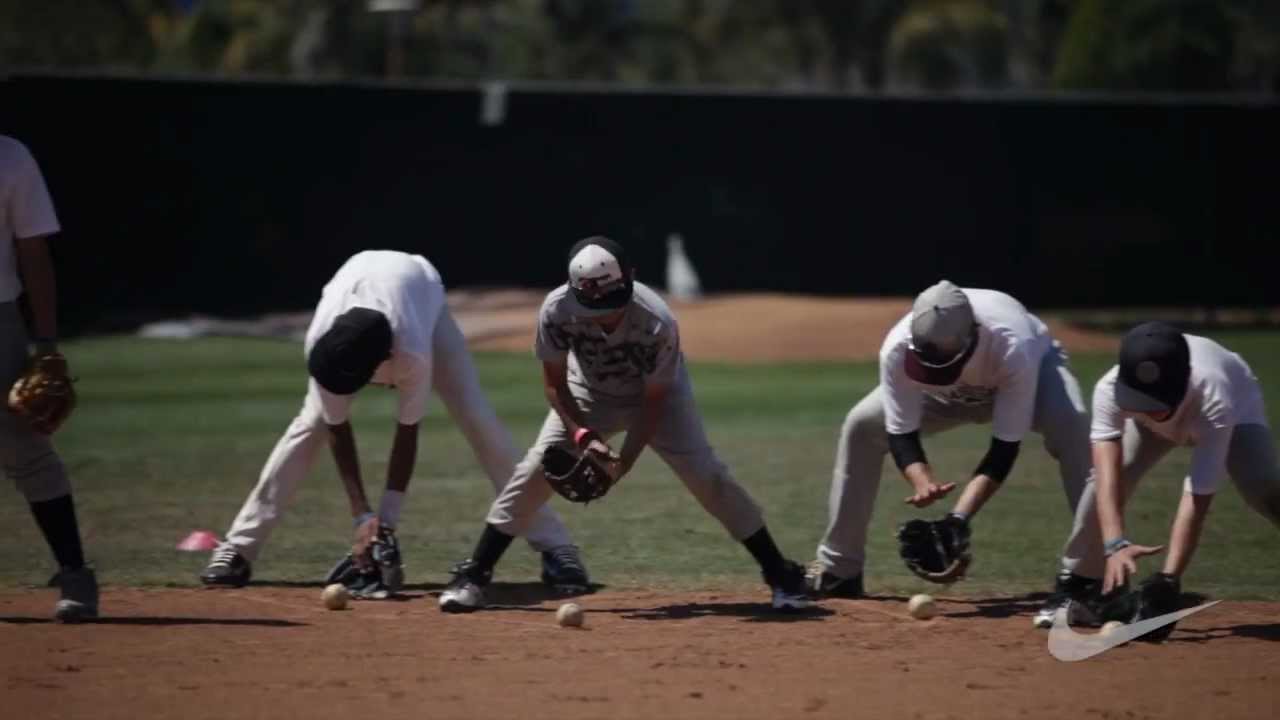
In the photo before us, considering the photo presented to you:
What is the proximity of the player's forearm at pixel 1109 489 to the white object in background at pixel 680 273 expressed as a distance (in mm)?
20119

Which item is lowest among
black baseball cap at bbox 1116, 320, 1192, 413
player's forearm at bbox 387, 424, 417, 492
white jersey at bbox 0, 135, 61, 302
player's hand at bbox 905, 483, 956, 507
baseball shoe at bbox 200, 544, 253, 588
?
baseball shoe at bbox 200, 544, 253, 588

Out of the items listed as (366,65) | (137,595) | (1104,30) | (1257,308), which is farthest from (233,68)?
(137,595)

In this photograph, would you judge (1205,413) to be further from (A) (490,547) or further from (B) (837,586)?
(A) (490,547)

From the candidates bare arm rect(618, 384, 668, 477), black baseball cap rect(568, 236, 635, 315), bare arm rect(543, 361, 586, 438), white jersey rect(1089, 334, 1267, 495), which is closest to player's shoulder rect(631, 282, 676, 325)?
black baseball cap rect(568, 236, 635, 315)

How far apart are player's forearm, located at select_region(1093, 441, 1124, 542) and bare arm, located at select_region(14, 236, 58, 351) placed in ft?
14.3

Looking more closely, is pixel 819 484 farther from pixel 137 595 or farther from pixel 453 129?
pixel 453 129

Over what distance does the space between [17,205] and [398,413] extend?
1929mm

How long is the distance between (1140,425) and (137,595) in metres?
4.74

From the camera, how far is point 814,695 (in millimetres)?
7074

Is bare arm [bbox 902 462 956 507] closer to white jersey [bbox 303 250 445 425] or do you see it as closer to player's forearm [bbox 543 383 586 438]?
player's forearm [bbox 543 383 586 438]

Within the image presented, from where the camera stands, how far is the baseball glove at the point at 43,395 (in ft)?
25.9

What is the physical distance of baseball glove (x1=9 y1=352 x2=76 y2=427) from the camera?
7.89 meters

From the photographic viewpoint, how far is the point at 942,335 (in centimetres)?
799

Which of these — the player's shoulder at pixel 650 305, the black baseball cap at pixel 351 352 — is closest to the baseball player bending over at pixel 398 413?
the black baseball cap at pixel 351 352
